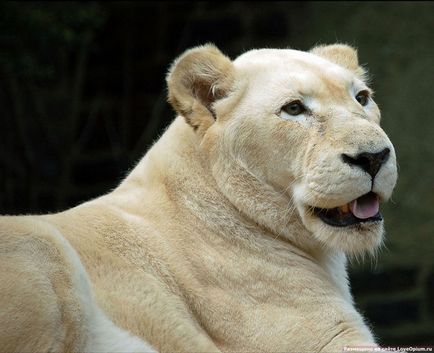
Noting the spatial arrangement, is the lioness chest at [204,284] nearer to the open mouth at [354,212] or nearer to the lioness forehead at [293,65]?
the open mouth at [354,212]

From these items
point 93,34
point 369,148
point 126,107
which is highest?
point 369,148

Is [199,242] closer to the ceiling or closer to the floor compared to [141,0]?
closer to the ceiling

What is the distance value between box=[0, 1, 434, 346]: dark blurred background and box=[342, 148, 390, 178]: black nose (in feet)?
19.6

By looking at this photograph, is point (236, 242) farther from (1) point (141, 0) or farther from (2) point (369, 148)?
(1) point (141, 0)

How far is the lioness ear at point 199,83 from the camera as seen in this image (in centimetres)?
540

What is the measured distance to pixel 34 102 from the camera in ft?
37.5

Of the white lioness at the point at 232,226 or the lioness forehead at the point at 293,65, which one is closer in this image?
the white lioness at the point at 232,226

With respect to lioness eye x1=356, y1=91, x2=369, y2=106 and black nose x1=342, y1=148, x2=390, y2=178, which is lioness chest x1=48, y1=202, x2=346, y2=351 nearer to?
black nose x1=342, y1=148, x2=390, y2=178

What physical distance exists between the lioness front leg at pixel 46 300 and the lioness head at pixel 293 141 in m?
0.97

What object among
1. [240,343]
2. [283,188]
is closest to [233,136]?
[283,188]

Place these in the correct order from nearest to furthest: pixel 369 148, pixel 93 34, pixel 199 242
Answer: pixel 369 148, pixel 199 242, pixel 93 34

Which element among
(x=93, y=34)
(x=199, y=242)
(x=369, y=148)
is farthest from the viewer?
(x=93, y=34)

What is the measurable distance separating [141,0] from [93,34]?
670 mm

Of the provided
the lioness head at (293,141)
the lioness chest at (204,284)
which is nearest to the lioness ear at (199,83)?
the lioness head at (293,141)
